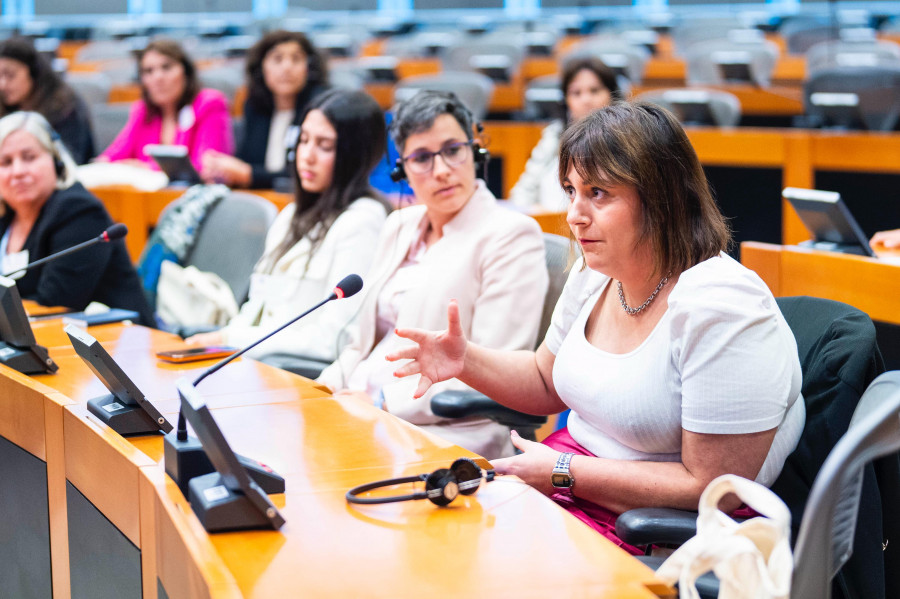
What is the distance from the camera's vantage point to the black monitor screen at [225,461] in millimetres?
1226

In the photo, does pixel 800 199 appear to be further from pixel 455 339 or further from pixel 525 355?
pixel 455 339

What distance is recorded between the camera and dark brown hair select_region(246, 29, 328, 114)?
4512mm

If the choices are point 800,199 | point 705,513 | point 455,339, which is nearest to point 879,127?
point 800,199

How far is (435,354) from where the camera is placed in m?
1.77

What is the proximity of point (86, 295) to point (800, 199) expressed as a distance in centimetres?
189

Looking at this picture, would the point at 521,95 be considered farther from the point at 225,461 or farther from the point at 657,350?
the point at 225,461

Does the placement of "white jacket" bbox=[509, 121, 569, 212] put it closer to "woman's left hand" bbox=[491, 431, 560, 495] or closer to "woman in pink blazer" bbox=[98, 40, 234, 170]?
"woman in pink blazer" bbox=[98, 40, 234, 170]

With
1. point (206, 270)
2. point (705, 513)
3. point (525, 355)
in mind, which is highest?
point (705, 513)

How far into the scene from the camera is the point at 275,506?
1293 millimetres

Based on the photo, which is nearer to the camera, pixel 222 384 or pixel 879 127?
pixel 222 384

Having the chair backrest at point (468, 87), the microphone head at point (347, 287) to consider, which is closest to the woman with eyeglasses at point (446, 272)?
the microphone head at point (347, 287)

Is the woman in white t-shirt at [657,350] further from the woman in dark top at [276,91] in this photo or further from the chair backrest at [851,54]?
the chair backrest at [851,54]

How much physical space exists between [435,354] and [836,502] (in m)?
0.87

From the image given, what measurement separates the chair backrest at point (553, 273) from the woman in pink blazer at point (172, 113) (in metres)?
2.65
